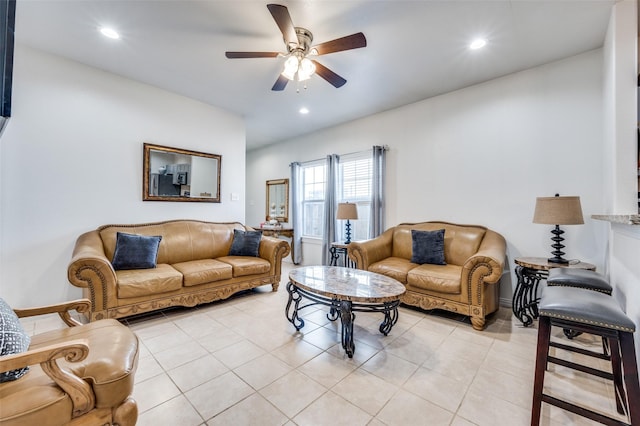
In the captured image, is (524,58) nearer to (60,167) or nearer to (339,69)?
(339,69)

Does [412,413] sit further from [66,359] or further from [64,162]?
[64,162]

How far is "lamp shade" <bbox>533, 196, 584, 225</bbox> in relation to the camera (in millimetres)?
2377

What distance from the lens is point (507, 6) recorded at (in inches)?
84.8

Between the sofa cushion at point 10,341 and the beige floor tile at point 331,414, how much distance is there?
1222 millimetres

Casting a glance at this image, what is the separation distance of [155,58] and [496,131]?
4.07 meters

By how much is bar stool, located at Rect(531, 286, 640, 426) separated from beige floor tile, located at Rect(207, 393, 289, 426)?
1.32 meters

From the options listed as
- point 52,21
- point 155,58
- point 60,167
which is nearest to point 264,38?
point 155,58

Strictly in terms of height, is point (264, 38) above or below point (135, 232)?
above

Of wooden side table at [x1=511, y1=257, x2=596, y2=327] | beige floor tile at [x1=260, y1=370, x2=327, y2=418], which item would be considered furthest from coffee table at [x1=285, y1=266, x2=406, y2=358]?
wooden side table at [x1=511, y1=257, x2=596, y2=327]

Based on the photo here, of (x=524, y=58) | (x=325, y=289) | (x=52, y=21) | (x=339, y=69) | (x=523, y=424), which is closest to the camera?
(x=523, y=424)

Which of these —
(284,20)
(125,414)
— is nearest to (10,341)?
(125,414)

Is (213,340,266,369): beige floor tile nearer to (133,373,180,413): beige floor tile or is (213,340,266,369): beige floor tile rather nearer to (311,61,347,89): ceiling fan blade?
(133,373,180,413): beige floor tile

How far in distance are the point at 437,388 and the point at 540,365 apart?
62 cm

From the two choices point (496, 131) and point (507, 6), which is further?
point (496, 131)
